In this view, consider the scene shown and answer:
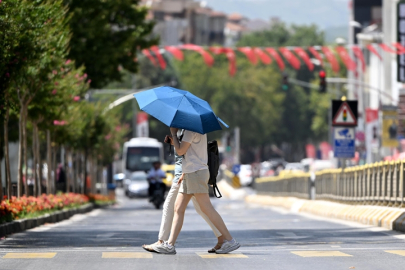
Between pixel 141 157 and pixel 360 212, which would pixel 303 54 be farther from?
pixel 141 157

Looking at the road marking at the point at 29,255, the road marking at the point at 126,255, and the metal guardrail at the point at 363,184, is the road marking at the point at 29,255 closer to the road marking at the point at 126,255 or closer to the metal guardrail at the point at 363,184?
the road marking at the point at 126,255

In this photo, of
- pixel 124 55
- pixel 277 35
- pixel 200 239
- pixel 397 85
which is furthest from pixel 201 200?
pixel 277 35

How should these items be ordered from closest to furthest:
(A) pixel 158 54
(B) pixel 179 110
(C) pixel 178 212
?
(B) pixel 179 110, (C) pixel 178 212, (A) pixel 158 54

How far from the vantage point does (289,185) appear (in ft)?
139

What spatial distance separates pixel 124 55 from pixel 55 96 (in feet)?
27.9

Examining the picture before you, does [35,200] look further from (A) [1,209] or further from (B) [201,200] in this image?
(B) [201,200]

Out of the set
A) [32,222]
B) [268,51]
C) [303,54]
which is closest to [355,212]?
[32,222]

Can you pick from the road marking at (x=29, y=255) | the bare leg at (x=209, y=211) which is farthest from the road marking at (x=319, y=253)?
the road marking at (x=29, y=255)

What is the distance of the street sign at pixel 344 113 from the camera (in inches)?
988

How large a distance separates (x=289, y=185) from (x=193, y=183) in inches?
1202

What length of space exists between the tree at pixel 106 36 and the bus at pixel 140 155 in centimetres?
3760

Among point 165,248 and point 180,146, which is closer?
point 180,146

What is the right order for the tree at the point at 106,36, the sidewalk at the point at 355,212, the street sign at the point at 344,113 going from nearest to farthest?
the sidewalk at the point at 355,212 → the street sign at the point at 344,113 → the tree at the point at 106,36

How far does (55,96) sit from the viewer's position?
80.5 feet
